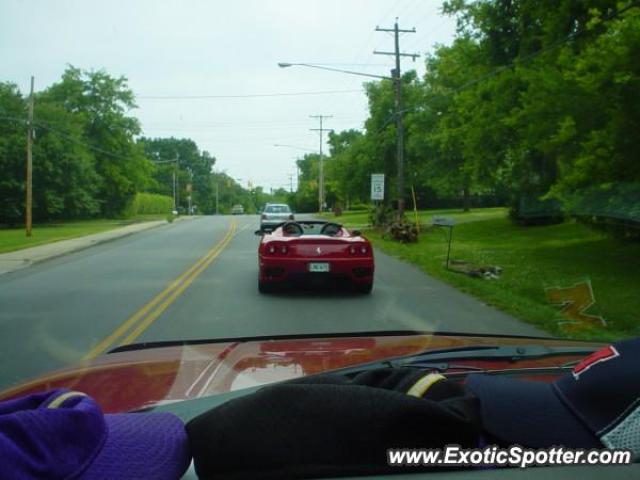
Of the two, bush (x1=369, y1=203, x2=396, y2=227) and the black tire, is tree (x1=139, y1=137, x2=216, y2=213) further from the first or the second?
the black tire

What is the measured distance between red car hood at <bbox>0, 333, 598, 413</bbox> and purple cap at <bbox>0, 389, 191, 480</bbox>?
3.57 feet

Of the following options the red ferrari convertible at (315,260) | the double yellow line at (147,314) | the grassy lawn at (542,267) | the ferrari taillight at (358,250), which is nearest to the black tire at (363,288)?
the red ferrari convertible at (315,260)

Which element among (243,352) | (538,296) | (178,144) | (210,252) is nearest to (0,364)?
(243,352)

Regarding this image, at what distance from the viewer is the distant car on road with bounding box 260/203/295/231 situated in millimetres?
34312

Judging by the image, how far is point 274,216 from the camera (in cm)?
3512

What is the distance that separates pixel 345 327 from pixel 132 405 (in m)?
5.39

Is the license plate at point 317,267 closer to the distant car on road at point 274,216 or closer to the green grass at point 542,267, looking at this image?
the green grass at point 542,267

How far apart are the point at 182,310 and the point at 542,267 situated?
9.18 m

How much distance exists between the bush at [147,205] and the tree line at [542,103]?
119 feet

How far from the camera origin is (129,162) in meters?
58.8

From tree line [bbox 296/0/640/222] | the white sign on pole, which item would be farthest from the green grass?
the white sign on pole

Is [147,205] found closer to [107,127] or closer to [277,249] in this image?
[107,127]

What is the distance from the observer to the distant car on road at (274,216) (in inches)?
1351

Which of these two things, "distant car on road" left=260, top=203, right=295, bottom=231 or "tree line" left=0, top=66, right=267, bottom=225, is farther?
"tree line" left=0, top=66, right=267, bottom=225
